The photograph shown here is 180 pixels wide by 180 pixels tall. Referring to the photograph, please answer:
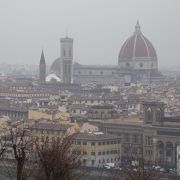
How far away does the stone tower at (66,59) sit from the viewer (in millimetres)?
66312

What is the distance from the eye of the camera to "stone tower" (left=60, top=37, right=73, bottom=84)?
6631 centimetres

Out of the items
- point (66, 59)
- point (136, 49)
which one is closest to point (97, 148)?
point (66, 59)

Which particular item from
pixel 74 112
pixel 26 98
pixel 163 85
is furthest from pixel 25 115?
pixel 163 85

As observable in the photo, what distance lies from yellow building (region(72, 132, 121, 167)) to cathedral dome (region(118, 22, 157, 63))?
42.2 m

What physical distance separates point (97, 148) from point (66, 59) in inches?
1584

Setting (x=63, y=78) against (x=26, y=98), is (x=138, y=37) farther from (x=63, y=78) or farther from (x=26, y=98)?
(x=26, y=98)

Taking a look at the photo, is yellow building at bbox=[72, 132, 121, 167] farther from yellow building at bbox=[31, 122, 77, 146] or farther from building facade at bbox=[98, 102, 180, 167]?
building facade at bbox=[98, 102, 180, 167]

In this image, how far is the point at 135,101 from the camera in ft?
158

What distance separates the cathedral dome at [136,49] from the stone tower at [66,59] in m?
4.26

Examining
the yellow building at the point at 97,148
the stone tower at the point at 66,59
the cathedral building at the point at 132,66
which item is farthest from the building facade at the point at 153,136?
the cathedral building at the point at 132,66

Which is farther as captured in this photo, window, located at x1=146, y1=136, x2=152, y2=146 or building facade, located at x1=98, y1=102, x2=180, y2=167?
window, located at x1=146, y1=136, x2=152, y2=146

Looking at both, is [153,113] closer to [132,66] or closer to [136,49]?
[136,49]

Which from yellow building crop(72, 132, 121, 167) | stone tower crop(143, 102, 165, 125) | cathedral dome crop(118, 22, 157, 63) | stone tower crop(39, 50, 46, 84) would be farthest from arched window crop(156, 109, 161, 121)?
cathedral dome crop(118, 22, 157, 63)

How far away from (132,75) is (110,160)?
44.1m
